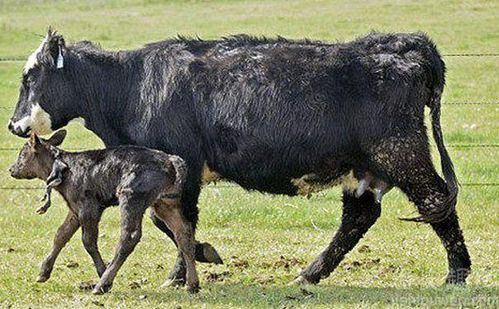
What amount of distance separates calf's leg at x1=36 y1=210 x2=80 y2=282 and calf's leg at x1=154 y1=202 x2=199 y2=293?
29.3 inches

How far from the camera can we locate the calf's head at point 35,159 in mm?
10086

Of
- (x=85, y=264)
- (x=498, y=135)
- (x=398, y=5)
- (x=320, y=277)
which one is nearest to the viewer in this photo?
(x=320, y=277)

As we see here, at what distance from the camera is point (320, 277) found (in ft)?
33.1

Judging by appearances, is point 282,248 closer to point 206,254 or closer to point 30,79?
point 206,254

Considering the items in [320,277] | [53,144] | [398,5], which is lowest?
[398,5]

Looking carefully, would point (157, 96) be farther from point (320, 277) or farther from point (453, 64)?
point (453, 64)

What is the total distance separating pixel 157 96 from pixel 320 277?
1.99m

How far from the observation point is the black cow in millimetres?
9461

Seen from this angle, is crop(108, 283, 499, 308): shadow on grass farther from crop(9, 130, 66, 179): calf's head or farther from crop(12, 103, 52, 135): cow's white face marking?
crop(12, 103, 52, 135): cow's white face marking

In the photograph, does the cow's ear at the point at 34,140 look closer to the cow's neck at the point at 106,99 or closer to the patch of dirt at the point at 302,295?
the cow's neck at the point at 106,99

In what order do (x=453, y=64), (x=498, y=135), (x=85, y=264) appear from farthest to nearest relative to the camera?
(x=453, y=64) → (x=498, y=135) → (x=85, y=264)

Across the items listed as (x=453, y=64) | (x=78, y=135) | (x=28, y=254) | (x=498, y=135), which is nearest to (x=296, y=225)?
(x=28, y=254)

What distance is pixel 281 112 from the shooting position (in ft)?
31.8

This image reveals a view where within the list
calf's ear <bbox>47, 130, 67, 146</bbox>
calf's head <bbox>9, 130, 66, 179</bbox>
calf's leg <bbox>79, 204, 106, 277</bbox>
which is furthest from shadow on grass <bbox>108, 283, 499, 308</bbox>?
calf's ear <bbox>47, 130, 67, 146</bbox>
